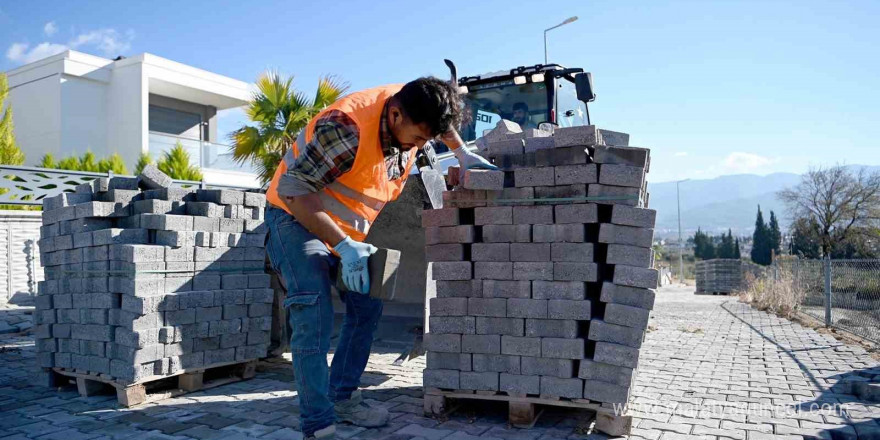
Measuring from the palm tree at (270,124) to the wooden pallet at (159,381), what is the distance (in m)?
7.57

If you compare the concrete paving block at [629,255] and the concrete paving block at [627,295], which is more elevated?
the concrete paving block at [629,255]

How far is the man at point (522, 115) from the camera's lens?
28.5ft

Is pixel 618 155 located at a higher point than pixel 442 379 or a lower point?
higher

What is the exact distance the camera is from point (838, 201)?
3347 centimetres

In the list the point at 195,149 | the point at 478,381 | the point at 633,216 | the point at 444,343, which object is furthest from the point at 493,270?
the point at 195,149

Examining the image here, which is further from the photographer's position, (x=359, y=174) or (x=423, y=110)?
(x=359, y=174)

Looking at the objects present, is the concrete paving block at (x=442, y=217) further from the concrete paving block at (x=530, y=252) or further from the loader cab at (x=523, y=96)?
the loader cab at (x=523, y=96)

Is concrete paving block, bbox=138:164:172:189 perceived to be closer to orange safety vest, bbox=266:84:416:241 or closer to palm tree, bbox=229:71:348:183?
orange safety vest, bbox=266:84:416:241

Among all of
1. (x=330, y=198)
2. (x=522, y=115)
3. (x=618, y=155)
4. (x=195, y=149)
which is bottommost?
(x=330, y=198)

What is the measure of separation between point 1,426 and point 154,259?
1.53 meters

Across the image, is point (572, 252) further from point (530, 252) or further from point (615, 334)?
point (615, 334)

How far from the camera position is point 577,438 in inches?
150

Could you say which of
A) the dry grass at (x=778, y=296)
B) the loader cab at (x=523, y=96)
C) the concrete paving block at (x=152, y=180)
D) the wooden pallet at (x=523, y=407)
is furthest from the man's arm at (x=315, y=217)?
the dry grass at (x=778, y=296)

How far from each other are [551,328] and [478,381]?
64cm
